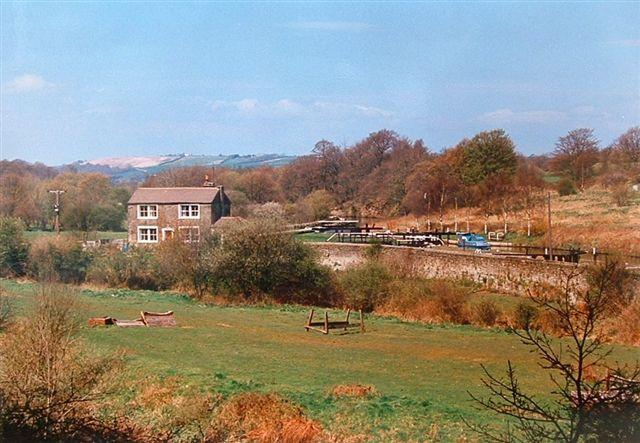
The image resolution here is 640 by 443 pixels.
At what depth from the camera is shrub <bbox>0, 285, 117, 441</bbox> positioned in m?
9.03

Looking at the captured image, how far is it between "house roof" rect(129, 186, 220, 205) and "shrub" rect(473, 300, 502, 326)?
20.1 metres

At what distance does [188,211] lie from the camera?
40688mm

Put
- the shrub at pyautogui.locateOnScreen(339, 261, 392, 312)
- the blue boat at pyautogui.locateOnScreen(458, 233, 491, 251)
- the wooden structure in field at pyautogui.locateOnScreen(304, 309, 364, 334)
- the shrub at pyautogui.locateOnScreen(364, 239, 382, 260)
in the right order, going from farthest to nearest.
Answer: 1. the blue boat at pyautogui.locateOnScreen(458, 233, 491, 251)
2. the shrub at pyautogui.locateOnScreen(364, 239, 382, 260)
3. the shrub at pyautogui.locateOnScreen(339, 261, 392, 312)
4. the wooden structure in field at pyautogui.locateOnScreen(304, 309, 364, 334)

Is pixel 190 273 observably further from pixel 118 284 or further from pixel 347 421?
pixel 347 421

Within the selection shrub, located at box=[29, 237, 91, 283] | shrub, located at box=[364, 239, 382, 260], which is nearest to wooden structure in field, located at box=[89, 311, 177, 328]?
shrub, located at box=[29, 237, 91, 283]

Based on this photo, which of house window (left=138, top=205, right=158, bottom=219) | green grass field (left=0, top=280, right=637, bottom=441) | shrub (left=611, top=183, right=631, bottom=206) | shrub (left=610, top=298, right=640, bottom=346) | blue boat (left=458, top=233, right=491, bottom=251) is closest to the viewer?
green grass field (left=0, top=280, right=637, bottom=441)

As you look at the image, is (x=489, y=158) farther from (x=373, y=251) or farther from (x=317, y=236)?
(x=373, y=251)

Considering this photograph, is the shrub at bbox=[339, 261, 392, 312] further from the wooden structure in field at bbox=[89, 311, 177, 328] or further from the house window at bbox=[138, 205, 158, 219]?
the house window at bbox=[138, 205, 158, 219]

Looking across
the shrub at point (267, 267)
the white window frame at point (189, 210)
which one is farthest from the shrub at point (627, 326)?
the white window frame at point (189, 210)

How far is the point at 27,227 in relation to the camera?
34.9 metres

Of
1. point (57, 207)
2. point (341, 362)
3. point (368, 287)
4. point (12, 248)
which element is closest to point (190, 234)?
point (12, 248)

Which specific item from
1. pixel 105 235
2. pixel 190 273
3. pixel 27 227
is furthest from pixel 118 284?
pixel 105 235

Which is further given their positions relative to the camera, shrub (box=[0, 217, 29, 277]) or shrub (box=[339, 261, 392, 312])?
shrub (box=[0, 217, 29, 277])

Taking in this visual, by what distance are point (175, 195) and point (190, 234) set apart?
930 centimetres
